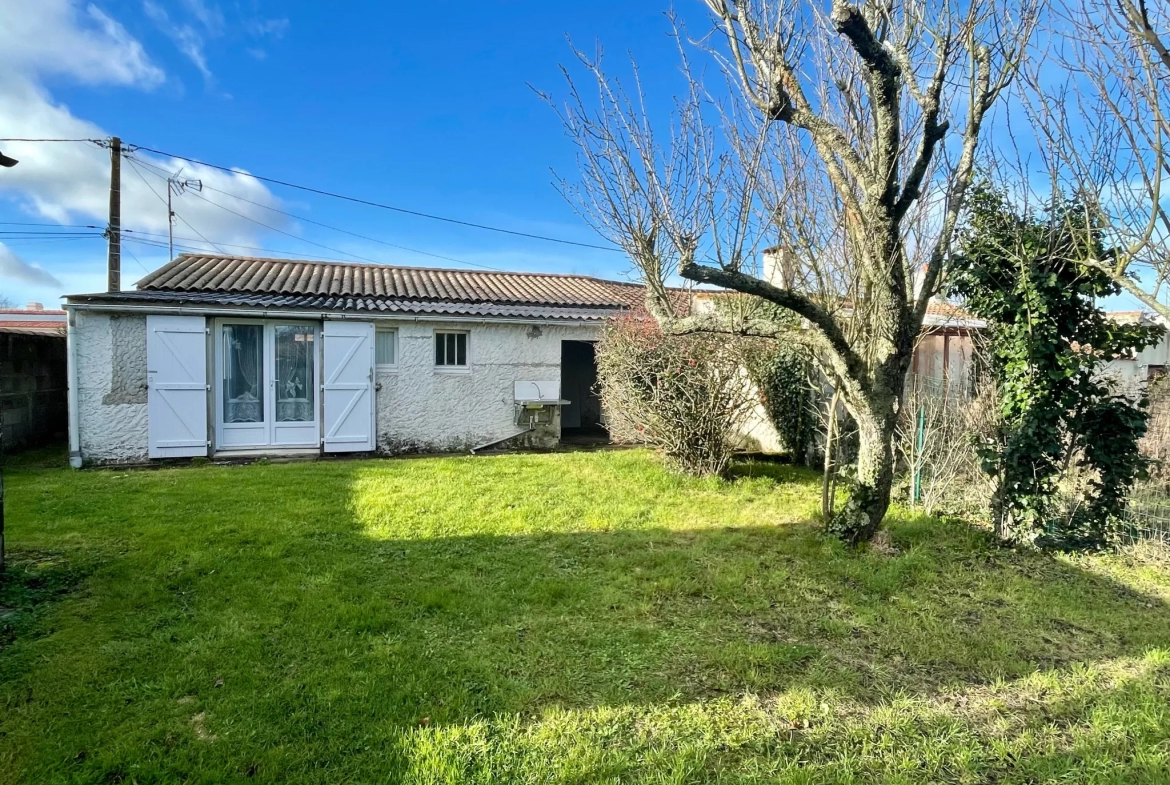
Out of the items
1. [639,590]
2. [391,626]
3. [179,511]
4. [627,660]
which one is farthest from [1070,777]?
[179,511]

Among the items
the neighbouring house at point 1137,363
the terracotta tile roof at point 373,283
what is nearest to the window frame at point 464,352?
the terracotta tile roof at point 373,283

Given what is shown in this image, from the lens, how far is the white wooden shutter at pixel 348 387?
404 inches

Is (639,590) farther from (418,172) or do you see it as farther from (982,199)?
(418,172)

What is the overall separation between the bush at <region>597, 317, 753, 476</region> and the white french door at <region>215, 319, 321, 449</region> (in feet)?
18.9

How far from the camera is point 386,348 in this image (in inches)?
430

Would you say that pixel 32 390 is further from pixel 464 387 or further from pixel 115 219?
pixel 464 387

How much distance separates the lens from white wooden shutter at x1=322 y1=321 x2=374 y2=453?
33.6 ft

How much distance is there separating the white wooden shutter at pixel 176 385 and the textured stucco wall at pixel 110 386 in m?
0.24

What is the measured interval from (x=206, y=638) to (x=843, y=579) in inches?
189

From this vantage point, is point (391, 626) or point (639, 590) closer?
point (391, 626)

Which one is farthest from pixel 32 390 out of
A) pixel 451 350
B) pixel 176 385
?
pixel 451 350

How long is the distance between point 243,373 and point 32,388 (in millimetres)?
4225

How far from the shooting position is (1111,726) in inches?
115

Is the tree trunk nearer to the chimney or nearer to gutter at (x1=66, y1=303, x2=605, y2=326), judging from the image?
the chimney
